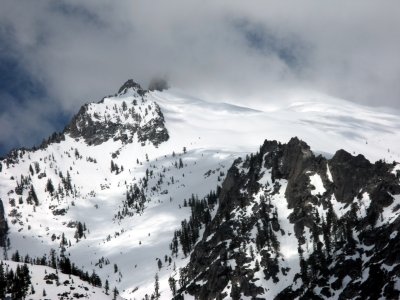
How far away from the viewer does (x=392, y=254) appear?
146 meters

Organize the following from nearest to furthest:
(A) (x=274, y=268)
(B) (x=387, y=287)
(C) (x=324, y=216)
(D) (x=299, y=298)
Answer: (B) (x=387, y=287) → (D) (x=299, y=298) → (A) (x=274, y=268) → (C) (x=324, y=216)

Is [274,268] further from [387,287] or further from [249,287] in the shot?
[387,287]

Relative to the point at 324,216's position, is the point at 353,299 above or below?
below

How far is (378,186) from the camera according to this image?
620ft

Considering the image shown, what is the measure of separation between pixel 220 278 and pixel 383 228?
66543 mm

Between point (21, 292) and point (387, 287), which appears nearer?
point (387, 287)

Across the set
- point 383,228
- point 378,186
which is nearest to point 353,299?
point 383,228

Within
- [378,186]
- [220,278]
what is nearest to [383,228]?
[378,186]

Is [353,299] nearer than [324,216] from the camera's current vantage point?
Yes

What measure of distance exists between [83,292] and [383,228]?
4540 inches

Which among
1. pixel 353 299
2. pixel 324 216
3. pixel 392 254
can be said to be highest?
pixel 324 216

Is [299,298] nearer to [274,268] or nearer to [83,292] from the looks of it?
[274,268]

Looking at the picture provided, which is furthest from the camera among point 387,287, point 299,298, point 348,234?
point 348,234

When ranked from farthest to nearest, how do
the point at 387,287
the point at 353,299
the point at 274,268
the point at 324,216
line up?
the point at 324,216, the point at 274,268, the point at 353,299, the point at 387,287
